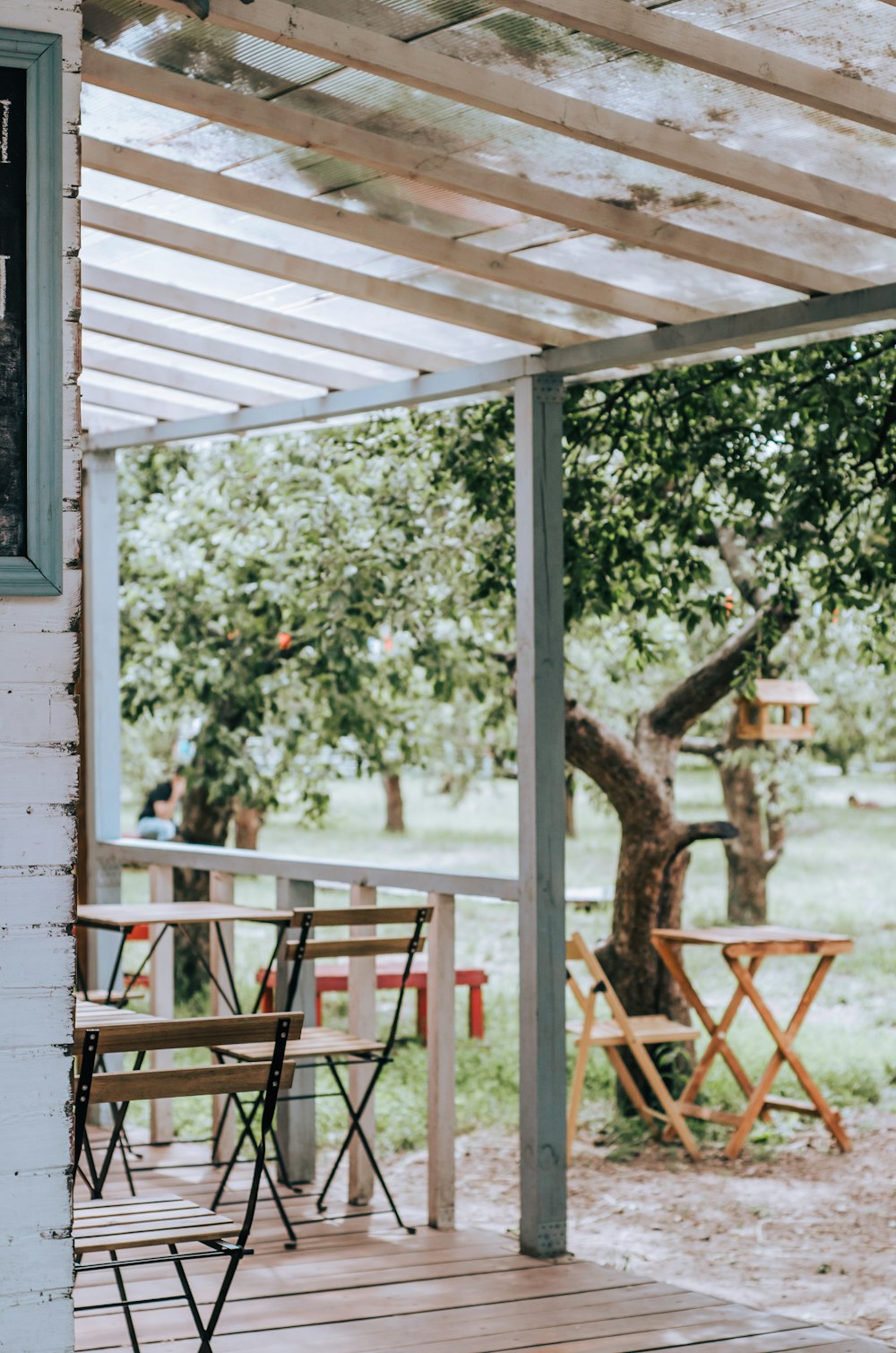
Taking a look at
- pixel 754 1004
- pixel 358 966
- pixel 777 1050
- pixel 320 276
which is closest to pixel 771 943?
pixel 754 1004

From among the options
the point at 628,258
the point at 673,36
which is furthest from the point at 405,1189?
the point at 673,36

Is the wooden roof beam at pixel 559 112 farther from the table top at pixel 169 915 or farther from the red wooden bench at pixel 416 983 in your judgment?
the red wooden bench at pixel 416 983

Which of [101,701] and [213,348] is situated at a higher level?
[213,348]

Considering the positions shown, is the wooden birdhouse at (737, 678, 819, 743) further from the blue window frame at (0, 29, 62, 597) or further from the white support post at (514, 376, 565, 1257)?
the blue window frame at (0, 29, 62, 597)

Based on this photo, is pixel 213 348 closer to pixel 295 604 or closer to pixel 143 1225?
pixel 143 1225

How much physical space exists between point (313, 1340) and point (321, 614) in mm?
5012

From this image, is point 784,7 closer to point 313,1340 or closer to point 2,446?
point 2,446

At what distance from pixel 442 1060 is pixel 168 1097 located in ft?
6.42

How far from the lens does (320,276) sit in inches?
172

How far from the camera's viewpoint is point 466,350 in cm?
488

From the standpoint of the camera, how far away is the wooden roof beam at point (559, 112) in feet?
9.99

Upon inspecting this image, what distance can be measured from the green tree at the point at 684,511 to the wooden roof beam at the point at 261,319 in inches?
74.8

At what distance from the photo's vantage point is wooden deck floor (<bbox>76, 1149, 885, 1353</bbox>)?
3916mm

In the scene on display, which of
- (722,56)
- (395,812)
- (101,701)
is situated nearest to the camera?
(722,56)
